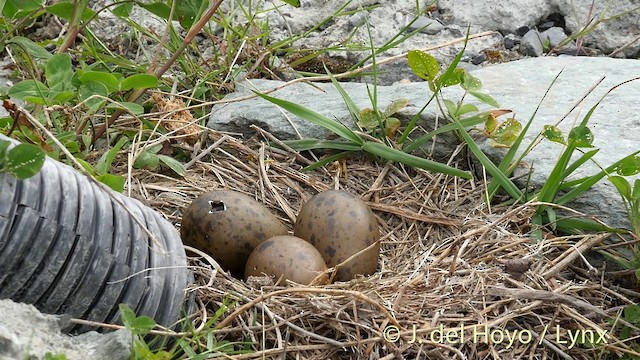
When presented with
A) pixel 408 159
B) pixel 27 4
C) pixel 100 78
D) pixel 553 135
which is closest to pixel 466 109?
pixel 408 159

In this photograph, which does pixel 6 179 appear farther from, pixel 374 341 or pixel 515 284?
pixel 515 284

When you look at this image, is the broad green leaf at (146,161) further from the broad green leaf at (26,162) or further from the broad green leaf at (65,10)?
the broad green leaf at (26,162)

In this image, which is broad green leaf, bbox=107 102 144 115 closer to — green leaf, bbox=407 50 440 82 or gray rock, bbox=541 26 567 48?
green leaf, bbox=407 50 440 82

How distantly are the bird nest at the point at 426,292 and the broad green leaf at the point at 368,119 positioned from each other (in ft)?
0.79

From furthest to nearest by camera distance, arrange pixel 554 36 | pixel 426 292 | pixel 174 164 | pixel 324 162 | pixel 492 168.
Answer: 1. pixel 554 36
2. pixel 324 162
3. pixel 174 164
4. pixel 492 168
5. pixel 426 292

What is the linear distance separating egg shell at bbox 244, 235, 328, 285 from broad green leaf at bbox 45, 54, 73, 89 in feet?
2.99

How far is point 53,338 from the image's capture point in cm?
210

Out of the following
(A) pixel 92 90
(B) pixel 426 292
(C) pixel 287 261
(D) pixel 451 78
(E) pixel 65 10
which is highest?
(E) pixel 65 10

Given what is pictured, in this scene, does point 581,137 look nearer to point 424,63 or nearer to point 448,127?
point 448,127

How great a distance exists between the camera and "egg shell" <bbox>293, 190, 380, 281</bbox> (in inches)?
115

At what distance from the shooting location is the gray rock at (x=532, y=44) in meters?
4.34

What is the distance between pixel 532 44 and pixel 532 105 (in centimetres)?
85

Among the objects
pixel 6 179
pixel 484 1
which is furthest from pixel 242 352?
pixel 484 1

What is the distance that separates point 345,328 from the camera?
8.23ft
